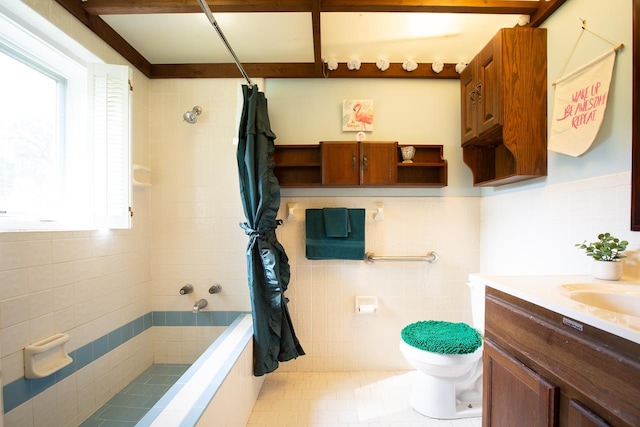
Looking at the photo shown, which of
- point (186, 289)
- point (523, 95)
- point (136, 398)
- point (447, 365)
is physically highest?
point (523, 95)

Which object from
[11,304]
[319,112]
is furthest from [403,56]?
[11,304]

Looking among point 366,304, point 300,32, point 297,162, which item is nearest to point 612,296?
point 366,304

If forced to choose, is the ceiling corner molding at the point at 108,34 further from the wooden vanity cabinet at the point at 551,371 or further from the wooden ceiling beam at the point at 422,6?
the wooden vanity cabinet at the point at 551,371

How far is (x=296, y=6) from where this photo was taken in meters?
1.33

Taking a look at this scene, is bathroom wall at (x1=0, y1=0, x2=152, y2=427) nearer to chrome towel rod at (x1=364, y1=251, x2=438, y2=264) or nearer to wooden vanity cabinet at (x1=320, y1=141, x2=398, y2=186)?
wooden vanity cabinet at (x1=320, y1=141, x2=398, y2=186)

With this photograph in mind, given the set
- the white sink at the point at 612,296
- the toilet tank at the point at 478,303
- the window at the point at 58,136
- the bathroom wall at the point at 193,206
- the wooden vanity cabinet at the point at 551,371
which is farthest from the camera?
the bathroom wall at the point at 193,206

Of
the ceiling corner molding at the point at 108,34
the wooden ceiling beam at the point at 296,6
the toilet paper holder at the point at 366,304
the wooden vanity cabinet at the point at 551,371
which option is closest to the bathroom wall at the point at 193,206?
the ceiling corner molding at the point at 108,34

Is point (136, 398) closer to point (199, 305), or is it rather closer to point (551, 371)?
point (199, 305)

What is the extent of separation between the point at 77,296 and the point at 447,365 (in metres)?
2.00

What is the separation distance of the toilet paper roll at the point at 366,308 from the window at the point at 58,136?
1.61 metres

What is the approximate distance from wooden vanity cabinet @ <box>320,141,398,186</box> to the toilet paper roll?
2.96 ft

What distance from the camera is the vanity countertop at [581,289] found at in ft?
2.02

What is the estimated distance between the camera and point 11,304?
3.34 ft

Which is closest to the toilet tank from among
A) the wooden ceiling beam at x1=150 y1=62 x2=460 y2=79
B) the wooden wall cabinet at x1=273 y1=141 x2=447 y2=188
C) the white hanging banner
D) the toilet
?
the toilet
